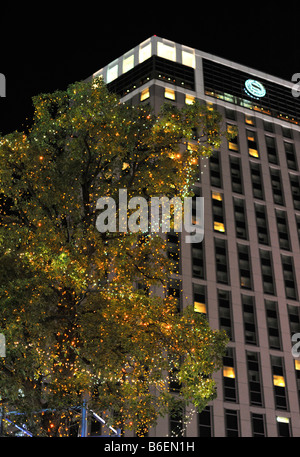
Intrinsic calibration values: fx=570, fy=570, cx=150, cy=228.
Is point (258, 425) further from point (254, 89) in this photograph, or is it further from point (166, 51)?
point (166, 51)

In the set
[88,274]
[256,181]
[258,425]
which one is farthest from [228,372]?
[88,274]

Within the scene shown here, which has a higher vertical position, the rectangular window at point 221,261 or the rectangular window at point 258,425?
the rectangular window at point 221,261

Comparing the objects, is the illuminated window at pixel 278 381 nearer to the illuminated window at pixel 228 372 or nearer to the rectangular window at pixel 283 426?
the rectangular window at pixel 283 426

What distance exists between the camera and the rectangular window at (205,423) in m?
42.7

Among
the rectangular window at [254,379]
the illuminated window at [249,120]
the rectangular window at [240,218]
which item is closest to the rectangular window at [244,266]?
the rectangular window at [240,218]

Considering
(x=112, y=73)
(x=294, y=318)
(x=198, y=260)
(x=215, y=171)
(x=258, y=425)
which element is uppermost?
(x=112, y=73)

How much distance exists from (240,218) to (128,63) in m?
24.1

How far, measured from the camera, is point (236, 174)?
59562 mm

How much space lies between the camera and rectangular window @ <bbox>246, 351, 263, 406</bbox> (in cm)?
4587

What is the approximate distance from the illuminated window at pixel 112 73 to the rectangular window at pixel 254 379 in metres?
36.5

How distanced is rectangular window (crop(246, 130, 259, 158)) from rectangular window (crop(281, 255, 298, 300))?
12.9m

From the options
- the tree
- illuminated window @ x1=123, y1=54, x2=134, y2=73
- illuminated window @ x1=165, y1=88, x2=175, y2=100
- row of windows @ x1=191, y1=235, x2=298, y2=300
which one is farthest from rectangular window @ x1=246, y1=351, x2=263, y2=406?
illuminated window @ x1=123, y1=54, x2=134, y2=73
